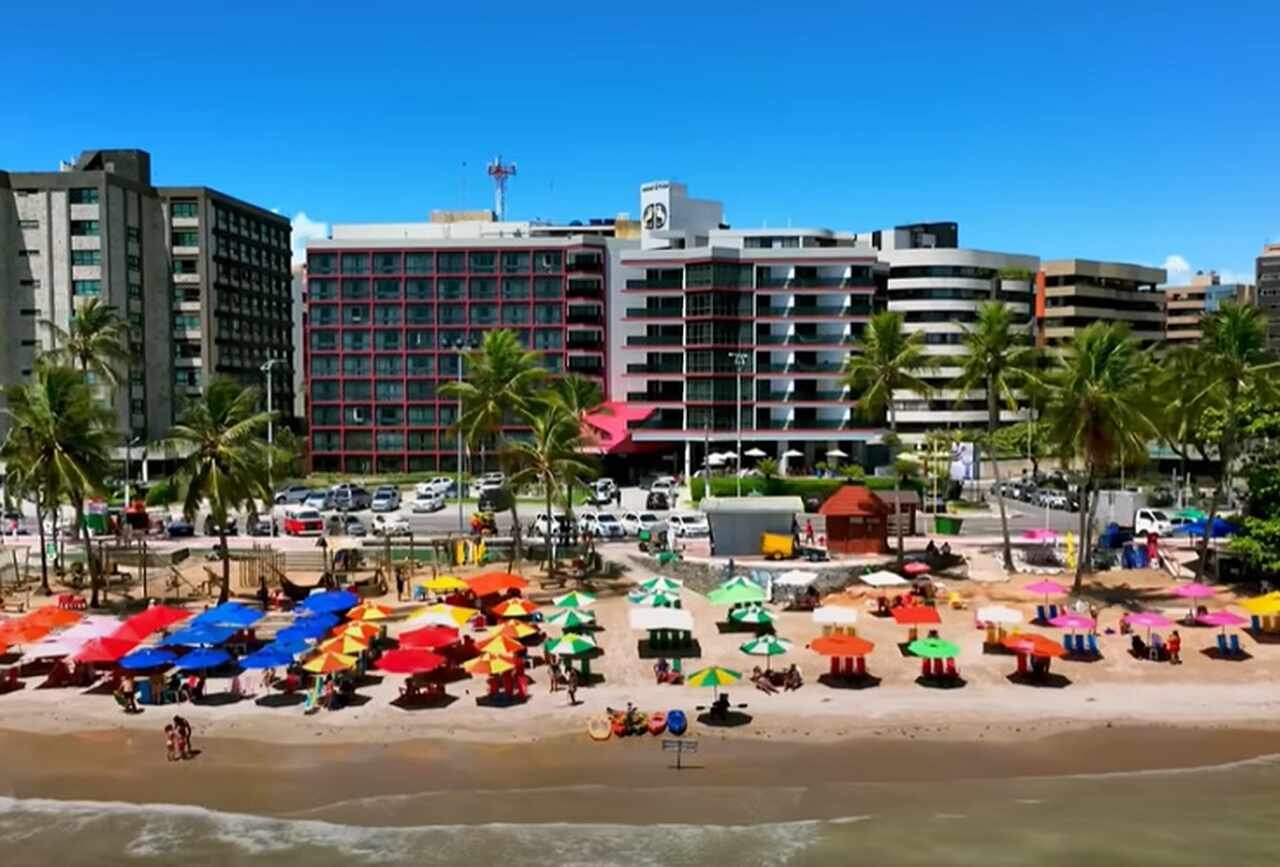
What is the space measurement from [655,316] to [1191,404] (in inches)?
2469

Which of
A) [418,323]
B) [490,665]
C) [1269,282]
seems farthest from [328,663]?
[1269,282]

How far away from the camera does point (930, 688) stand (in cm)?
3775

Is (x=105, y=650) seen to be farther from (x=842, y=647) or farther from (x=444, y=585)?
(x=842, y=647)

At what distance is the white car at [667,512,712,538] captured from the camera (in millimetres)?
66625

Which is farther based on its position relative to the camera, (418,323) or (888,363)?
(418,323)

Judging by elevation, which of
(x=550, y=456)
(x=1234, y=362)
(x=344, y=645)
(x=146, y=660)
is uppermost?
(x=1234, y=362)

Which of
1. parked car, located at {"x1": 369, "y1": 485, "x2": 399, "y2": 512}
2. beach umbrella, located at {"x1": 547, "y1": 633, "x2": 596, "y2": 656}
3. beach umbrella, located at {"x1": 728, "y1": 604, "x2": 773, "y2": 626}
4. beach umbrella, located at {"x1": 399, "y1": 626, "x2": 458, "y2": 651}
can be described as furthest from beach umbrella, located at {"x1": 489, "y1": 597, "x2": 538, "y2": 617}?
parked car, located at {"x1": 369, "y1": 485, "x2": 399, "y2": 512}

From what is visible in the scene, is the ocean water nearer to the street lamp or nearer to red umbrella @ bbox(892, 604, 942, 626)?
red umbrella @ bbox(892, 604, 942, 626)

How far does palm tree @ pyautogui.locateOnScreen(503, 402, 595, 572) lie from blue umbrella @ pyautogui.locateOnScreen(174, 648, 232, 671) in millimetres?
18429

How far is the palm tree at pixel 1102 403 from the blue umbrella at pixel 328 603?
32.2 m

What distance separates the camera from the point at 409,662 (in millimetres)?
35719

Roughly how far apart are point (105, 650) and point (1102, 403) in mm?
41242

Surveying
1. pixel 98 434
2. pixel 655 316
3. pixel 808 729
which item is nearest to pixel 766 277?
pixel 655 316

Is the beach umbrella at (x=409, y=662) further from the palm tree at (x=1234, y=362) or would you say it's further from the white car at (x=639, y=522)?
the palm tree at (x=1234, y=362)
